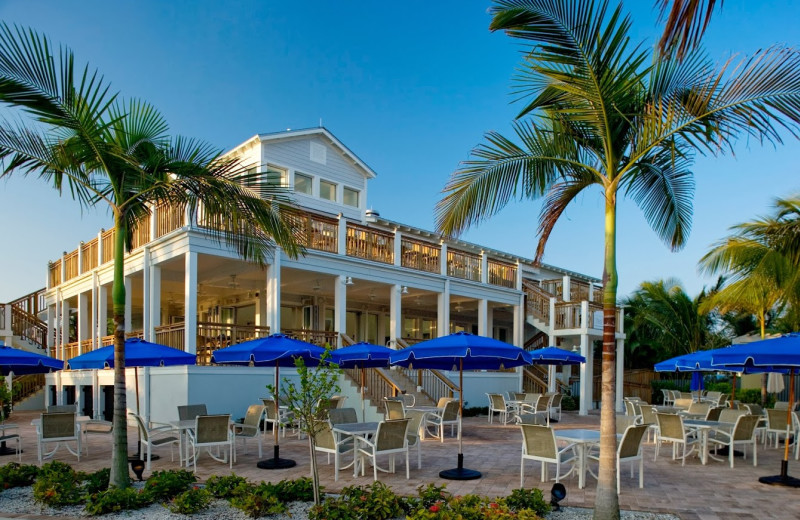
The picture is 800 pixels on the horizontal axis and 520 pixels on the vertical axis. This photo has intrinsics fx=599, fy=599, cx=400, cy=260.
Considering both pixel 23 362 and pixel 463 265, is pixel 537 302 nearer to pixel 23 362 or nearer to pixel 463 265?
pixel 463 265

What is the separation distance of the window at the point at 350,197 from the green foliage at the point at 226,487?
15463 millimetres

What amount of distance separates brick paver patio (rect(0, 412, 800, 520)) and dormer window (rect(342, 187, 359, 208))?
1101 cm

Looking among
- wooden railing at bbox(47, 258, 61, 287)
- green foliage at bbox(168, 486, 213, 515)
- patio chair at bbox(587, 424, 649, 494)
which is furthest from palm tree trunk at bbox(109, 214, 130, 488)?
wooden railing at bbox(47, 258, 61, 287)

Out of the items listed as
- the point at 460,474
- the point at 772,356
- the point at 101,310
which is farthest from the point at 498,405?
the point at 101,310

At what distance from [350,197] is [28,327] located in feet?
47.1

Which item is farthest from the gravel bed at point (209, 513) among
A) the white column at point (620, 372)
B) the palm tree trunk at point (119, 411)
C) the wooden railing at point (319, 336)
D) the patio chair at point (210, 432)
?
the white column at point (620, 372)

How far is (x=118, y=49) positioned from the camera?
12664mm

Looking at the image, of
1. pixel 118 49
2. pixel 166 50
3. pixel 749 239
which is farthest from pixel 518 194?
pixel 749 239

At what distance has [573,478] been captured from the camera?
866 centimetres

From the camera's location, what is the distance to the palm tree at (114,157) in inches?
271

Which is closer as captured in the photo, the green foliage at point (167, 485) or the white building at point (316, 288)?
the green foliage at point (167, 485)

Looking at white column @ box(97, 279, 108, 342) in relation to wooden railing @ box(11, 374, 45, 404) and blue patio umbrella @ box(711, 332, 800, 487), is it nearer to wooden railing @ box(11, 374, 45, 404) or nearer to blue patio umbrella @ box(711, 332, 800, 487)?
wooden railing @ box(11, 374, 45, 404)

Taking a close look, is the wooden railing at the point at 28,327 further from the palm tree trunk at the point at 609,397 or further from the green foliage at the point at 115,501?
the palm tree trunk at the point at 609,397

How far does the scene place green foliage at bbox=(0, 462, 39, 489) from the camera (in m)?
7.89
